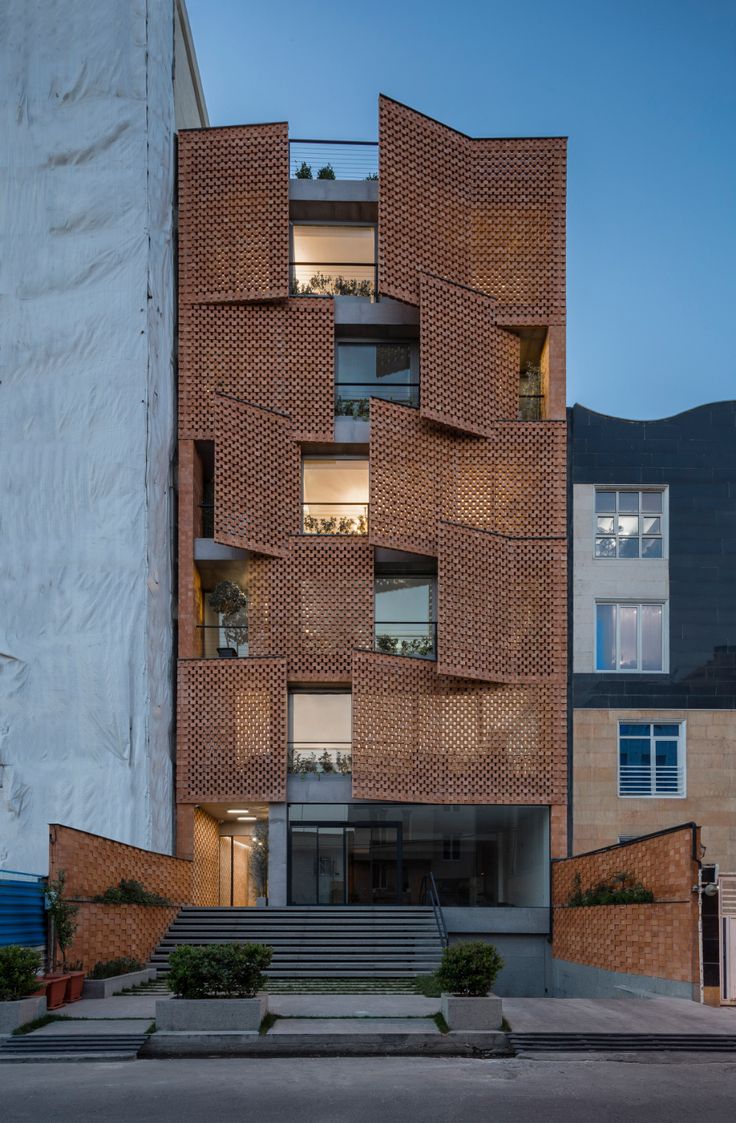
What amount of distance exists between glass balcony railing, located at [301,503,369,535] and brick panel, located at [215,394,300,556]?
53 centimetres

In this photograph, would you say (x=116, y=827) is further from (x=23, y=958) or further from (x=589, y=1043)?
(x=589, y=1043)

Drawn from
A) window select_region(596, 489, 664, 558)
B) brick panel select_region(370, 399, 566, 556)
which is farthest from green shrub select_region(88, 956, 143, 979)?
window select_region(596, 489, 664, 558)

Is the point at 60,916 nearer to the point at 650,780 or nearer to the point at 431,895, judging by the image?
the point at 431,895

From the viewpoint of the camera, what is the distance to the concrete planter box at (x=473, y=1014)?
45.1 ft

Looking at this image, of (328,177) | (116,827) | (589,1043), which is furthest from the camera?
(328,177)

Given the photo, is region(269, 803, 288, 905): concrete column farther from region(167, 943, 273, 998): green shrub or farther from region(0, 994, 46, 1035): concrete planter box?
region(167, 943, 273, 998): green shrub

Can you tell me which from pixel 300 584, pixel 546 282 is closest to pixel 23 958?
pixel 300 584

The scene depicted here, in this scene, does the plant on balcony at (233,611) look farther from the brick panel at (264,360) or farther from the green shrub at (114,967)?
the green shrub at (114,967)

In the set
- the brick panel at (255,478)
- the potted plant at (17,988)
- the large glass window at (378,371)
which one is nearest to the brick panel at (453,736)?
the brick panel at (255,478)

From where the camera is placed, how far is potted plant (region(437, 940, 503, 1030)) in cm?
1377

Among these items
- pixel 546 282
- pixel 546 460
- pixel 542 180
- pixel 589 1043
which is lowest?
pixel 589 1043

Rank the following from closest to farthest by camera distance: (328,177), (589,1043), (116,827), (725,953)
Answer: (589,1043), (725,953), (116,827), (328,177)

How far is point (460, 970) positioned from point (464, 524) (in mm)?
14206

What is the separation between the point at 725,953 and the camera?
17266mm
